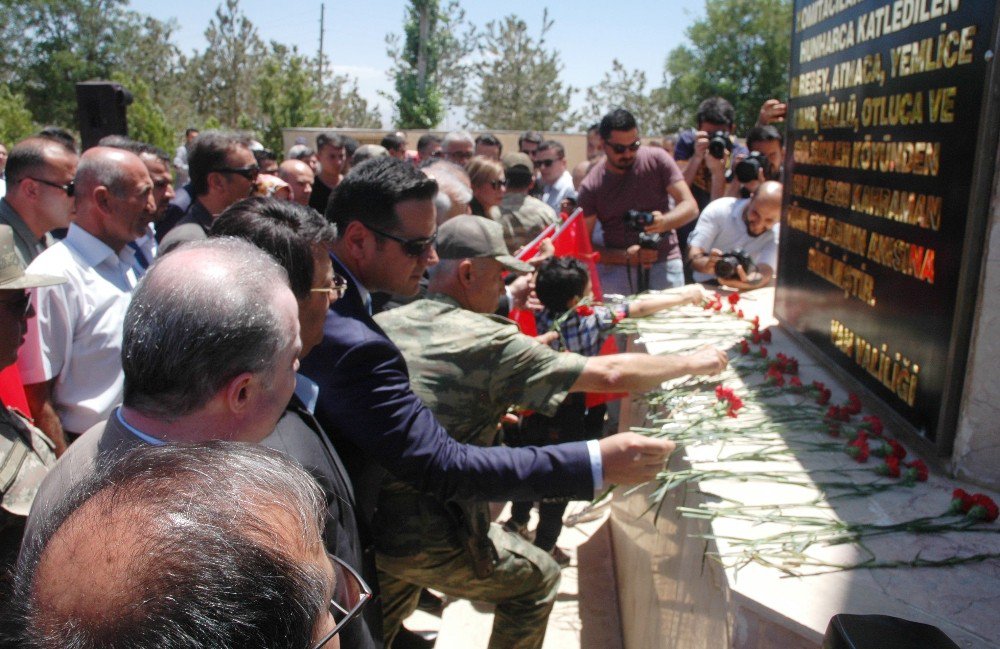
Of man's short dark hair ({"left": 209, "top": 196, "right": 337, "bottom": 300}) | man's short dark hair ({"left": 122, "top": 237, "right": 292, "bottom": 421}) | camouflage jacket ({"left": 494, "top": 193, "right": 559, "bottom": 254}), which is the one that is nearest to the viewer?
man's short dark hair ({"left": 122, "top": 237, "right": 292, "bottom": 421})

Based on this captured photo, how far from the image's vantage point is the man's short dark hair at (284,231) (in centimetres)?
188

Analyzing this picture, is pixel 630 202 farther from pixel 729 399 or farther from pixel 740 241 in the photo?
pixel 729 399

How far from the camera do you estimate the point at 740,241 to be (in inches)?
173

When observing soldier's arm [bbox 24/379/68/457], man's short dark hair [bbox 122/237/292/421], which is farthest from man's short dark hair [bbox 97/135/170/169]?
man's short dark hair [bbox 122/237/292/421]

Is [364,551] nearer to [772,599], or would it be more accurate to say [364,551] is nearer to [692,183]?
[772,599]

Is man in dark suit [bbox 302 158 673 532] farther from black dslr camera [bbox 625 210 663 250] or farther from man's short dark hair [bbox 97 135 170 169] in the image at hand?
black dslr camera [bbox 625 210 663 250]

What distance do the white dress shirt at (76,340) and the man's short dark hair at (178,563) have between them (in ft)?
6.25

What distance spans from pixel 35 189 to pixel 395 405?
8.45ft

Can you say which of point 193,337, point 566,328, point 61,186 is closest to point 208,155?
point 61,186

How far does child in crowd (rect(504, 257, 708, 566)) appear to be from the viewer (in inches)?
150

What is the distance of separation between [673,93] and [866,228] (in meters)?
44.3

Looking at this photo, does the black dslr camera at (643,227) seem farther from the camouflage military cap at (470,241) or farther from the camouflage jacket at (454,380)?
the camouflage jacket at (454,380)

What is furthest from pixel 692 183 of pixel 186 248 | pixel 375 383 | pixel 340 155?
pixel 186 248

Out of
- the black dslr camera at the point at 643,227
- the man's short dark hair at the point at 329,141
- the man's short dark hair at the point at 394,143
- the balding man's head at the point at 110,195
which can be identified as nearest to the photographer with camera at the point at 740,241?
the black dslr camera at the point at 643,227
